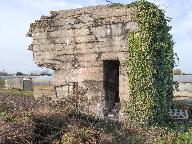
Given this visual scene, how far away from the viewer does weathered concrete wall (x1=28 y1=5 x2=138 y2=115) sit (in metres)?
12.1

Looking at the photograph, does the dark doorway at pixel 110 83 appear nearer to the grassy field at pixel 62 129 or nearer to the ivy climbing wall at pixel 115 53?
the ivy climbing wall at pixel 115 53

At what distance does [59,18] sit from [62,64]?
4.88 ft

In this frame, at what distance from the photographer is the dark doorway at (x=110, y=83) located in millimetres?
12617

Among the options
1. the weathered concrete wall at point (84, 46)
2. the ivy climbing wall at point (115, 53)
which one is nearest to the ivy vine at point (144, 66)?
the ivy climbing wall at point (115, 53)

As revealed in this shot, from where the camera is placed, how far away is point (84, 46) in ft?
41.7

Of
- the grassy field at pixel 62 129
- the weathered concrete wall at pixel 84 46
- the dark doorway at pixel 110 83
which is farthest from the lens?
the dark doorway at pixel 110 83

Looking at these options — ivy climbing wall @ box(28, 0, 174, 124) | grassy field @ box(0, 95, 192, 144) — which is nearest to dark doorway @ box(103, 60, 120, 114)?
ivy climbing wall @ box(28, 0, 174, 124)

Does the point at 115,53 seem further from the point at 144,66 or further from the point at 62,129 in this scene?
the point at 62,129

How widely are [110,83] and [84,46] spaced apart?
1450 millimetres

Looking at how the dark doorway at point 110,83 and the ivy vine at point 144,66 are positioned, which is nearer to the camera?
the ivy vine at point 144,66

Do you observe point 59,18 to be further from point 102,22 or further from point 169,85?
point 169,85

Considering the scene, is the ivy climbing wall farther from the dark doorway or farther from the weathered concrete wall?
the dark doorway

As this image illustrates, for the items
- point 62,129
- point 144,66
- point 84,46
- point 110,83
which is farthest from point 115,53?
point 62,129

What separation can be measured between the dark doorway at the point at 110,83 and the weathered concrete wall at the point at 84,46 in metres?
0.24
